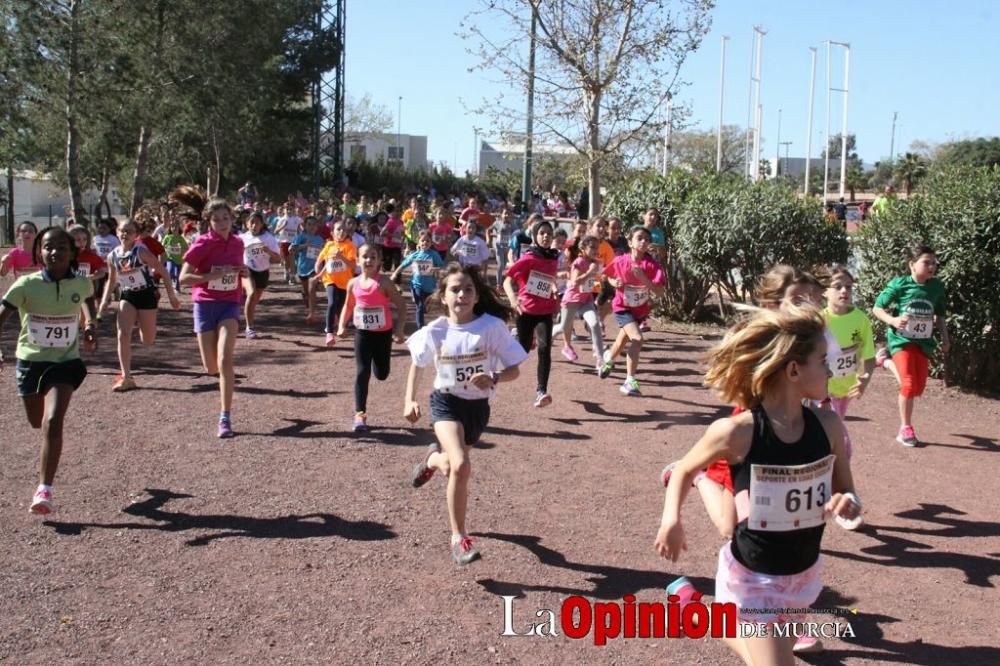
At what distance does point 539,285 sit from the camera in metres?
9.48

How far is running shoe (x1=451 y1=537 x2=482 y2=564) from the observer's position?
542 centimetres

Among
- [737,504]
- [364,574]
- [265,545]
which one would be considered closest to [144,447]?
[265,545]

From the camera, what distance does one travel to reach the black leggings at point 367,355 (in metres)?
8.47

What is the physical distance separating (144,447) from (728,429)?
609 centimetres

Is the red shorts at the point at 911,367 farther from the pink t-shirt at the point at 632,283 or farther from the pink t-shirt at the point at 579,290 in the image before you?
the pink t-shirt at the point at 579,290

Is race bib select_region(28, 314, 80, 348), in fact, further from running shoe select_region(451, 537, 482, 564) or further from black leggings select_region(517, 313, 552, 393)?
black leggings select_region(517, 313, 552, 393)

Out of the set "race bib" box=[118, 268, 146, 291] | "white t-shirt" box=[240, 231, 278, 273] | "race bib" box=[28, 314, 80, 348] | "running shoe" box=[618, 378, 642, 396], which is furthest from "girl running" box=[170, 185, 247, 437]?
"white t-shirt" box=[240, 231, 278, 273]

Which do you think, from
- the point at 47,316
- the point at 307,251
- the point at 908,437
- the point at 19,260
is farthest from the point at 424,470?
the point at 307,251

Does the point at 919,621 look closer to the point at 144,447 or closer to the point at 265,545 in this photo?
the point at 265,545

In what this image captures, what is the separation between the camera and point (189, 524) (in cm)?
616

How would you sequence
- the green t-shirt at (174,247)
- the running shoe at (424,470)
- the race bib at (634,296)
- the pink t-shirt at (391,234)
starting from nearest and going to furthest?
the running shoe at (424,470) → the race bib at (634,296) → the green t-shirt at (174,247) → the pink t-shirt at (391,234)

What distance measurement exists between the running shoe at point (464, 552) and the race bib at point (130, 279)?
5.85 m

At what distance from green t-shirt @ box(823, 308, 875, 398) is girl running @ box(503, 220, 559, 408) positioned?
3.30 meters

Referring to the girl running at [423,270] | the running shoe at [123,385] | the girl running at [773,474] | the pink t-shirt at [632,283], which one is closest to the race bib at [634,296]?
the pink t-shirt at [632,283]
